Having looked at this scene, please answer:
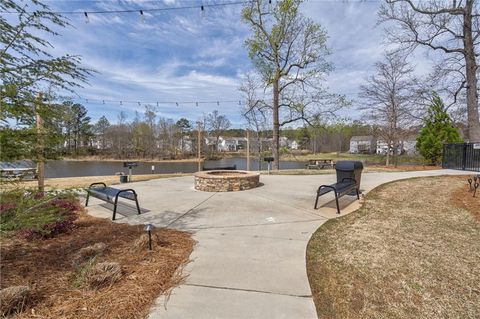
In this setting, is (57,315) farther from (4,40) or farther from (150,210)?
(150,210)

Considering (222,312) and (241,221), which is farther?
Result: (241,221)

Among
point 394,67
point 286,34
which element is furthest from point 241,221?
point 394,67

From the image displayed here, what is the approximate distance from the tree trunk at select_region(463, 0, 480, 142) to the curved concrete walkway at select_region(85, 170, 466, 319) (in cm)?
818

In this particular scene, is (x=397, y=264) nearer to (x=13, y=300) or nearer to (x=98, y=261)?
(x=98, y=261)

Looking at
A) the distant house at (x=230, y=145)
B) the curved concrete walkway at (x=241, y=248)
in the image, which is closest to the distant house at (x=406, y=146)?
the curved concrete walkway at (x=241, y=248)

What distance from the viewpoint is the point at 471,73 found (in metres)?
10.9

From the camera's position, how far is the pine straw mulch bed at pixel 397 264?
8.28 feet

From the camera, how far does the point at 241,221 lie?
5.14m

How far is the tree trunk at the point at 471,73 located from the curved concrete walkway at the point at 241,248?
8176 mm

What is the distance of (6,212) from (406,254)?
4.53 m

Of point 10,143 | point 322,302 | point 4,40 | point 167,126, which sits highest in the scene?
point 167,126

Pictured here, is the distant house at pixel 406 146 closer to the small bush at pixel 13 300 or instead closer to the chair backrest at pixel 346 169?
the chair backrest at pixel 346 169

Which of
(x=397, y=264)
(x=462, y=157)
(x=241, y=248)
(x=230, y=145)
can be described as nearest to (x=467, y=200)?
(x=397, y=264)

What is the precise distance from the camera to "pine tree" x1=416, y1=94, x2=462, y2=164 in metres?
18.3
